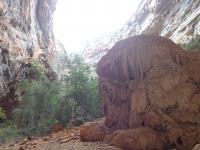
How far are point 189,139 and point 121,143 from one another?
4.52ft

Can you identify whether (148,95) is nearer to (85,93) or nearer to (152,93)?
(152,93)

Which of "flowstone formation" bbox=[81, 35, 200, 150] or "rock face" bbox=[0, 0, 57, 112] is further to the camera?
"rock face" bbox=[0, 0, 57, 112]

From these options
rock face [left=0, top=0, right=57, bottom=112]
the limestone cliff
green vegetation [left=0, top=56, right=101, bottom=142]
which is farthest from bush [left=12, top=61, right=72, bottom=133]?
the limestone cliff

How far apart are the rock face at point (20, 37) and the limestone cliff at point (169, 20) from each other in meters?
8.94

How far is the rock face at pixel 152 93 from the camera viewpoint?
624 cm

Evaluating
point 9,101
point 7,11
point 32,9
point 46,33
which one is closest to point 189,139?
point 9,101

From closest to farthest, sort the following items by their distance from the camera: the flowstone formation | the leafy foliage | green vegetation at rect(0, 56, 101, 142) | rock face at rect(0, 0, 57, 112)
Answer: the flowstone formation
green vegetation at rect(0, 56, 101, 142)
the leafy foliage
rock face at rect(0, 0, 57, 112)

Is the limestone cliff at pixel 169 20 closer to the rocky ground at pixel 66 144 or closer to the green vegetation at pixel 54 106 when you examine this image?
the green vegetation at pixel 54 106

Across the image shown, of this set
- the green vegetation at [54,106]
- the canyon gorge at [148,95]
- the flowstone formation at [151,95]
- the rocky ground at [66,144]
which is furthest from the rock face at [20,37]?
the flowstone formation at [151,95]

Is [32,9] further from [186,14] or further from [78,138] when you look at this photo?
[78,138]

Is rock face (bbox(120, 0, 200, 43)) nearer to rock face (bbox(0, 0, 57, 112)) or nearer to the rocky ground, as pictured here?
rock face (bbox(0, 0, 57, 112))

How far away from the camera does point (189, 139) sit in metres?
6.11

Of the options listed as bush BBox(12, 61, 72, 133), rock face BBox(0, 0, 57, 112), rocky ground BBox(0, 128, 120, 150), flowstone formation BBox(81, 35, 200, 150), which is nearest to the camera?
flowstone formation BBox(81, 35, 200, 150)

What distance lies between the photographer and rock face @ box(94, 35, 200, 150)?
624cm
